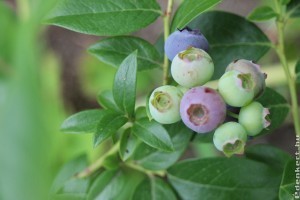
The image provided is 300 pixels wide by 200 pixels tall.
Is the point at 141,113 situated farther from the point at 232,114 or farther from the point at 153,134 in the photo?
the point at 232,114

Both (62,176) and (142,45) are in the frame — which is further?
(62,176)

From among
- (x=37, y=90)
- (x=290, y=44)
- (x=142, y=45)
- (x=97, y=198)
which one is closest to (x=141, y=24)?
(x=142, y=45)

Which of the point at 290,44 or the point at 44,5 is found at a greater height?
the point at 44,5

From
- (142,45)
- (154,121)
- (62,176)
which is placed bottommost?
(62,176)

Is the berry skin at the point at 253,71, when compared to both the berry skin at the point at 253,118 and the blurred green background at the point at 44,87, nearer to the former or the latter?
the berry skin at the point at 253,118

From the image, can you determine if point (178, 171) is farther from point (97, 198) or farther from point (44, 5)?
point (44, 5)

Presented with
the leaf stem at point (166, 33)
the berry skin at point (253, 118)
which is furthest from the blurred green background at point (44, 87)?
the berry skin at point (253, 118)

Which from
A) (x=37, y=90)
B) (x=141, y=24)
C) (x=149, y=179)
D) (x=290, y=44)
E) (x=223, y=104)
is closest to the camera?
(x=223, y=104)

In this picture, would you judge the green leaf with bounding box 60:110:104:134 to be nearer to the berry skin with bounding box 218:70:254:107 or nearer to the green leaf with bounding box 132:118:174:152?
the green leaf with bounding box 132:118:174:152
